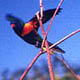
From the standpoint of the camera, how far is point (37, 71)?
1132 cm

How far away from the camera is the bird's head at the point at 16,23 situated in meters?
6.54

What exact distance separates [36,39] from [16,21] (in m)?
0.80

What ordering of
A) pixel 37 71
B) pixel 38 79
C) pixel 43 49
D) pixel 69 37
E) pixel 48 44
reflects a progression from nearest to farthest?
pixel 69 37 < pixel 43 49 < pixel 48 44 < pixel 38 79 < pixel 37 71

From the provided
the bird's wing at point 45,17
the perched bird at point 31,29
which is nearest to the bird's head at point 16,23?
the perched bird at point 31,29

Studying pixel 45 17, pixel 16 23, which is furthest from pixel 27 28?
pixel 45 17

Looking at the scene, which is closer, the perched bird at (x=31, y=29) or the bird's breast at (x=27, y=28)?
the perched bird at (x=31, y=29)

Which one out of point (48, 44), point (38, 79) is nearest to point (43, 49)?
point (48, 44)

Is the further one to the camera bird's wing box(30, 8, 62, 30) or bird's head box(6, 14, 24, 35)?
bird's wing box(30, 8, 62, 30)

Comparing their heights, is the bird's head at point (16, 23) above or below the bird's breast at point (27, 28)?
above

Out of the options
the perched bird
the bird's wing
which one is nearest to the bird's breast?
the perched bird

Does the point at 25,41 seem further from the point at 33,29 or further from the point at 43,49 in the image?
the point at 43,49

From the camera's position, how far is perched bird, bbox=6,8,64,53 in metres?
6.66

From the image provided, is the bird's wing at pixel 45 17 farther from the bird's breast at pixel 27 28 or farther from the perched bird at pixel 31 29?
the bird's breast at pixel 27 28

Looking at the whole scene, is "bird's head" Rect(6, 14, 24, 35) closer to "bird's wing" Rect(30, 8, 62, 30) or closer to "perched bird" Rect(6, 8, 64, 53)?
"perched bird" Rect(6, 8, 64, 53)
